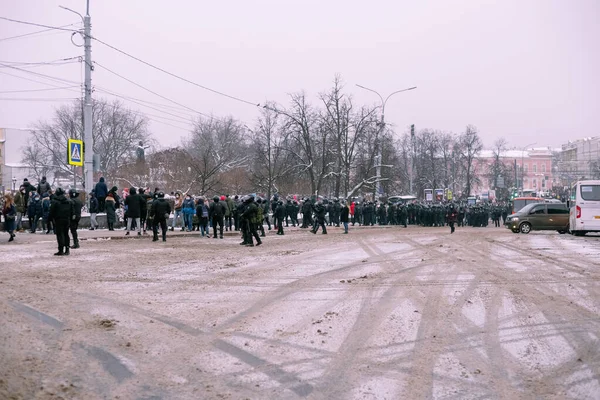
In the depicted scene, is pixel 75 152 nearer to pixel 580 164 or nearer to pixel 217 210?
pixel 217 210

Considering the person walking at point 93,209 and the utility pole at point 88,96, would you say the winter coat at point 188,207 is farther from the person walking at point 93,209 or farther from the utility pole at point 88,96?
the utility pole at point 88,96

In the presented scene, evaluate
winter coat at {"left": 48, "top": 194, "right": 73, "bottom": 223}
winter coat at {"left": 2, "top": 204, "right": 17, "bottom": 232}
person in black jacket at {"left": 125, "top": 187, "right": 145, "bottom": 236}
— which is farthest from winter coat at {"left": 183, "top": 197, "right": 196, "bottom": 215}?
winter coat at {"left": 48, "top": 194, "right": 73, "bottom": 223}

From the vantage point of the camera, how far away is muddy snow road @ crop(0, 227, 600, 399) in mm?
5984

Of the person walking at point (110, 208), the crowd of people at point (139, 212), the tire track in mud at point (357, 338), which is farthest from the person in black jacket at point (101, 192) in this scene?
the tire track in mud at point (357, 338)

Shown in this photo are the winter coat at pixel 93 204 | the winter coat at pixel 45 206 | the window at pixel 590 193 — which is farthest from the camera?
the window at pixel 590 193

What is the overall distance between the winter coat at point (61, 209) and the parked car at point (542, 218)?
26132 mm

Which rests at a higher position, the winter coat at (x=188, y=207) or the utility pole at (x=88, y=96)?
the utility pole at (x=88, y=96)

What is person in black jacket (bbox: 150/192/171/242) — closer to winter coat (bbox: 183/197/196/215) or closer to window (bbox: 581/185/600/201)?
winter coat (bbox: 183/197/196/215)

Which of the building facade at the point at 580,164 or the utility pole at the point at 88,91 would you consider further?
the building facade at the point at 580,164

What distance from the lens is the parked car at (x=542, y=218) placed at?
36.1 metres

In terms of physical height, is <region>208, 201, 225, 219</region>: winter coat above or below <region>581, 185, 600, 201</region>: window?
below

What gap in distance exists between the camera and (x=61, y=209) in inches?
639

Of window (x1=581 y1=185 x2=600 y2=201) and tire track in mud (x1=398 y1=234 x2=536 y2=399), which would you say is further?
window (x1=581 y1=185 x2=600 y2=201)

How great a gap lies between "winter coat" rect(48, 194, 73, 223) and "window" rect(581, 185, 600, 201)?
23.4 meters
